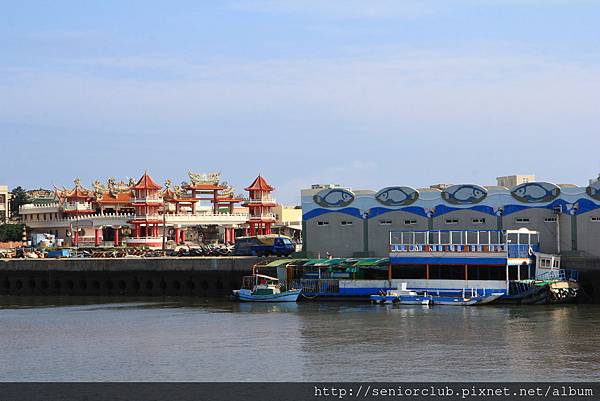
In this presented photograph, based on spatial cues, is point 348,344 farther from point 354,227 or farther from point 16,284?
point 16,284

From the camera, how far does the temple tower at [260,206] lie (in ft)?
A: 408

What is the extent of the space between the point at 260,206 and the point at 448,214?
149 ft

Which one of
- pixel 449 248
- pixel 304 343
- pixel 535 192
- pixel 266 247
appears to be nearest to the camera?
pixel 304 343

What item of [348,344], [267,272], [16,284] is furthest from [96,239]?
[348,344]

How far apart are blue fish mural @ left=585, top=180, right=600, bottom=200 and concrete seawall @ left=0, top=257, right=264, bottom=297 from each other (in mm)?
25182

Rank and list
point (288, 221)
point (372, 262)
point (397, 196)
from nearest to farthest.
Answer: 1. point (372, 262)
2. point (397, 196)
3. point (288, 221)

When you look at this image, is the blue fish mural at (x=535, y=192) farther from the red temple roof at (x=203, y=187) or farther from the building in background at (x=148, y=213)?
the red temple roof at (x=203, y=187)

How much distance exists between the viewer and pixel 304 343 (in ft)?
175

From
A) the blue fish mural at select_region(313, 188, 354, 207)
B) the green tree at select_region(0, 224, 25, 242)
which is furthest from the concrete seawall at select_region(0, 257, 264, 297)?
the green tree at select_region(0, 224, 25, 242)

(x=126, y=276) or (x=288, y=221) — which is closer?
(x=126, y=276)

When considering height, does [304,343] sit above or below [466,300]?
below

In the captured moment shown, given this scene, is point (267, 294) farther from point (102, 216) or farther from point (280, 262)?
point (102, 216)

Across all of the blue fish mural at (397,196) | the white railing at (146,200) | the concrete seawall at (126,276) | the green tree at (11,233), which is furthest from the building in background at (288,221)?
the blue fish mural at (397,196)

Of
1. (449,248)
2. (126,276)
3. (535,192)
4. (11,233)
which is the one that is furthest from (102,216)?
(449,248)
